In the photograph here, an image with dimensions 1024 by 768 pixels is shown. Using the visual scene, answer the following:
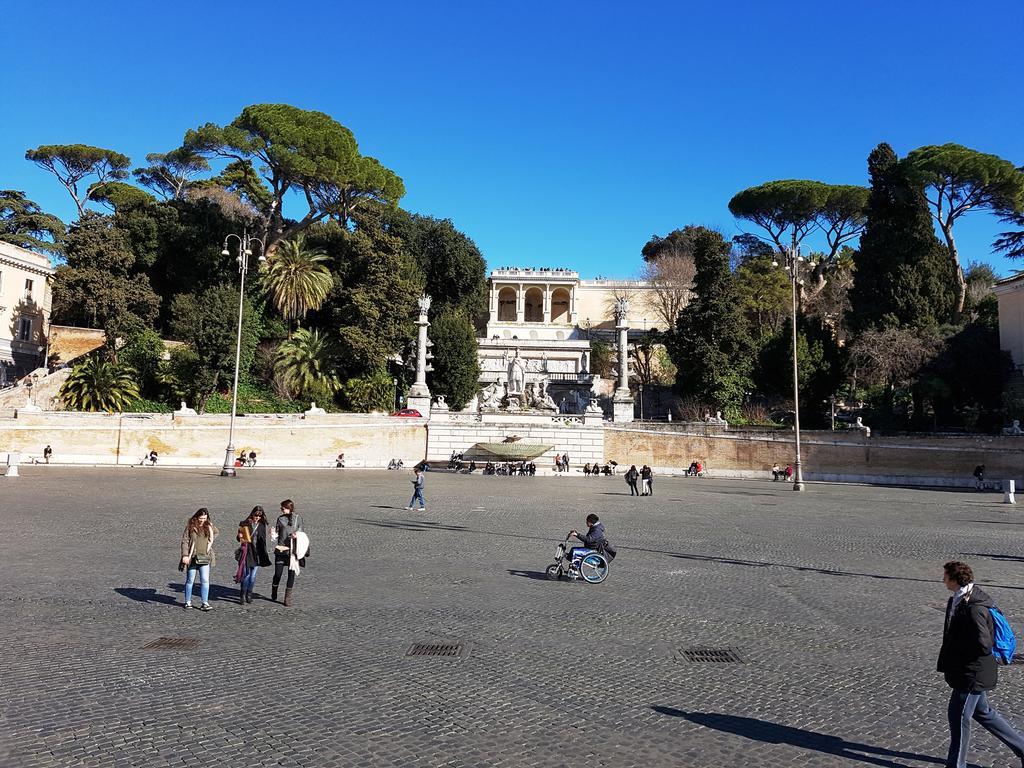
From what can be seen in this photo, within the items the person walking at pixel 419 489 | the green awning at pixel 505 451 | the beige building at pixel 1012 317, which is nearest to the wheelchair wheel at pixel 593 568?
the person walking at pixel 419 489

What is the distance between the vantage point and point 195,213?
43094mm

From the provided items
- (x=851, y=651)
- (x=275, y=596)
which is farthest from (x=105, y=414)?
(x=851, y=651)

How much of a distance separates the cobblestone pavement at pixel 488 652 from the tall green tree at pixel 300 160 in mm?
29515

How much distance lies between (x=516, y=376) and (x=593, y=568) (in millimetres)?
28679

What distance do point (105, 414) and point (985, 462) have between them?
3800 cm

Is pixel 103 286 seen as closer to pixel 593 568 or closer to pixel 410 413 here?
pixel 410 413

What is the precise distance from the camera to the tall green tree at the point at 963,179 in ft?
133

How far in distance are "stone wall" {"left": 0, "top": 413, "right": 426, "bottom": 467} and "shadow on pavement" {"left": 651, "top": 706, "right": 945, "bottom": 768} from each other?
30334mm

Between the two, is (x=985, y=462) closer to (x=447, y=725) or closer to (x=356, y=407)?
(x=356, y=407)

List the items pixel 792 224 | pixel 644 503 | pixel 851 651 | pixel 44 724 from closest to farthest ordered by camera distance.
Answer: pixel 44 724 → pixel 851 651 → pixel 644 503 → pixel 792 224

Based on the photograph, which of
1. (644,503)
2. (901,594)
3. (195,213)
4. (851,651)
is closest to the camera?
(851,651)

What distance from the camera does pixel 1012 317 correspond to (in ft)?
123

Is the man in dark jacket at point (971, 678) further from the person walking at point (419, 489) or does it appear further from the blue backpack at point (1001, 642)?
the person walking at point (419, 489)

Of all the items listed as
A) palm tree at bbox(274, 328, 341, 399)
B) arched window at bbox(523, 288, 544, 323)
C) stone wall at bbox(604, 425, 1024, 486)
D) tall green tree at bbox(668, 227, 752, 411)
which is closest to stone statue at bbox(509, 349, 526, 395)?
stone wall at bbox(604, 425, 1024, 486)
